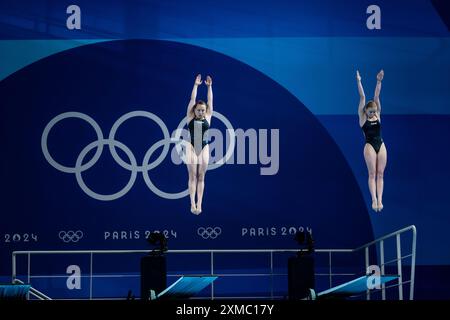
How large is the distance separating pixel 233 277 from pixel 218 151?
51.6 inches

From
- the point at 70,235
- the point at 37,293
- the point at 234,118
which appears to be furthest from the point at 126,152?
the point at 37,293

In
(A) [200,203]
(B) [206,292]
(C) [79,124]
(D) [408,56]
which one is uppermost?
(D) [408,56]

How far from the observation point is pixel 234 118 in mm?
10344

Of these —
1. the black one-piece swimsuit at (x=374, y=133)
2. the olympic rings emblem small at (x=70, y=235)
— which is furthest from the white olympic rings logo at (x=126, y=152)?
the black one-piece swimsuit at (x=374, y=133)

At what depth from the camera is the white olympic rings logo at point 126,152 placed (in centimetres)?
1022

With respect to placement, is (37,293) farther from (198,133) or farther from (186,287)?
(198,133)

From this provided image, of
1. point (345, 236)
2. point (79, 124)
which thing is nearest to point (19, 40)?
point (79, 124)

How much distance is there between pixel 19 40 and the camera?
1026 cm

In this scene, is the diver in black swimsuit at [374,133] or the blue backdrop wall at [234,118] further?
the diver in black swimsuit at [374,133]

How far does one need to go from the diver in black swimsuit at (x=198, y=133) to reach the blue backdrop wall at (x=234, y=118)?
0.27 ft

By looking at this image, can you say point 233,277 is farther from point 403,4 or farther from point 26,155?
point 403,4

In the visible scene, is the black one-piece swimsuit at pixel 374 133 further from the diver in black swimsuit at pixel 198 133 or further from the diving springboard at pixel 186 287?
the diving springboard at pixel 186 287

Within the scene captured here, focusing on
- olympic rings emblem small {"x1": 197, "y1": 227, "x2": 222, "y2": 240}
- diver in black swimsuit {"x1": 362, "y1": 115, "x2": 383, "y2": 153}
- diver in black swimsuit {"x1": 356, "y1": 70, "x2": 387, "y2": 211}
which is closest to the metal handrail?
olympic rings emblem small {"x1": 197, "y1": 227, "x2": 222, "y2": 240}

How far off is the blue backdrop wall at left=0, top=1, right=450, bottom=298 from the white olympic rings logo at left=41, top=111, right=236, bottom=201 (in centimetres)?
1
